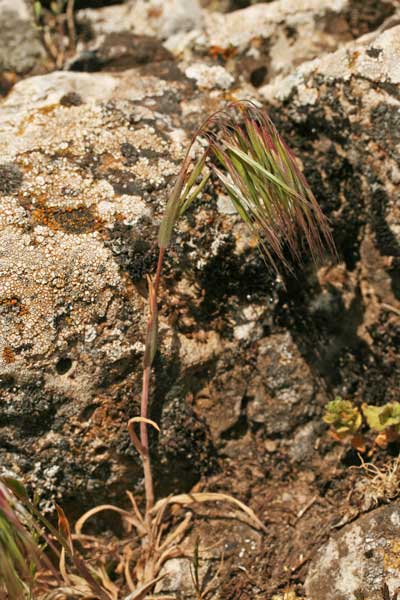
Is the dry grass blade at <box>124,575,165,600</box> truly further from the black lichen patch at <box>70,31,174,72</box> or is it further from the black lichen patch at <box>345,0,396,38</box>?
the black lichen patch at <box>345,0,396,38</box>

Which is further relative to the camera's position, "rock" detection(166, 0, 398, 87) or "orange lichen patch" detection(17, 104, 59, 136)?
"rock" detection(166, 0, 398, 87)

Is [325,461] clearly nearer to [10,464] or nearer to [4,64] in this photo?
[10,464]

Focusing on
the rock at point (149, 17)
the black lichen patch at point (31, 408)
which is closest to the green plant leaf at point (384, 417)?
the black lichen patch at point (31, 408)

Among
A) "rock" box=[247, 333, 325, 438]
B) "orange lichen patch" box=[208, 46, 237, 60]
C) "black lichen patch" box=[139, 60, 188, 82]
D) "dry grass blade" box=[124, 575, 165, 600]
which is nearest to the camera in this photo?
"dry grass blade" box=[124, 575, 165, 600]

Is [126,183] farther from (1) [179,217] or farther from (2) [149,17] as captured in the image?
(2) [149,17]

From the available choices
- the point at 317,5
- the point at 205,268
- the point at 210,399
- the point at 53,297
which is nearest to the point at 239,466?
the point at 210,399

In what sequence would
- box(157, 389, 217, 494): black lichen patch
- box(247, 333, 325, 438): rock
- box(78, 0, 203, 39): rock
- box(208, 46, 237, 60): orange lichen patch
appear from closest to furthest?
1. box(157, 389, 217, 494): black lichen patch
2. box(247, 333, 325, 438): rock
3. box(208, 46, 237, 60): orange lichen patch
4. box(78, 0, 203, 39): rock

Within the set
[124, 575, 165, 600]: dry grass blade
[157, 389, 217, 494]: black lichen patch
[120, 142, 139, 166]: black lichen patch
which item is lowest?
[124, 575, 165, 600]: dry grass blade

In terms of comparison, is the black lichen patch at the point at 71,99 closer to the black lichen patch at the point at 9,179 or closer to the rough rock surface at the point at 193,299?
the rough rock surface at the point at 193,299

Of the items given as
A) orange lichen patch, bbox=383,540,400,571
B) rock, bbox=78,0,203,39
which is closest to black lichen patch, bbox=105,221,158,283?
orange lichen patch, bbox=383,540,400,571
